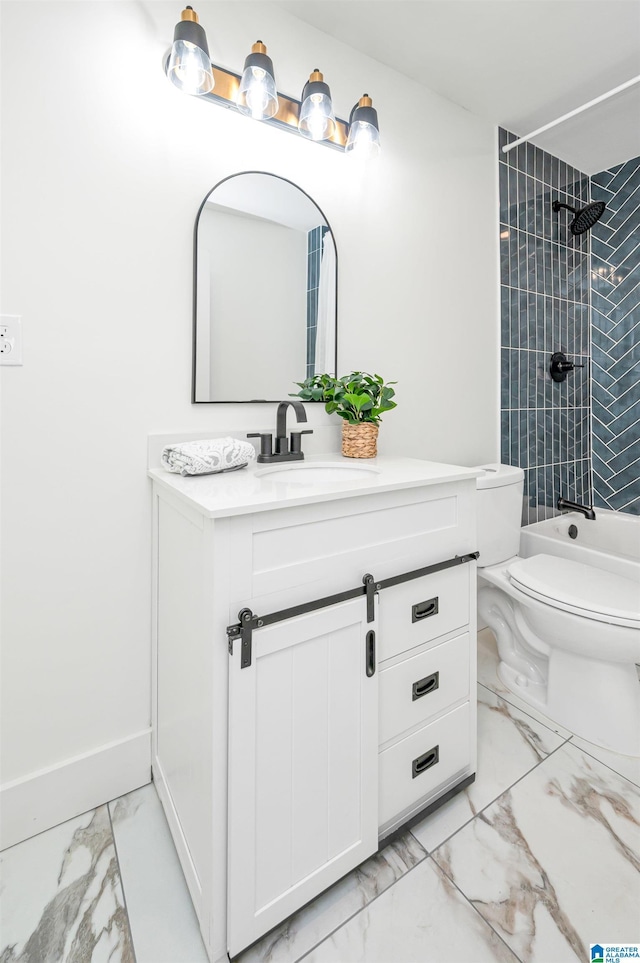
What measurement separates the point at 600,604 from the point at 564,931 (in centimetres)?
82

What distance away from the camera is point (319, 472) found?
4.69 feet

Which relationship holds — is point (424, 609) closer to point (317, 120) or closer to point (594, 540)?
point (317, 120)

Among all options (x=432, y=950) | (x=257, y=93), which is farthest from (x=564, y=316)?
(x=432, y=950)

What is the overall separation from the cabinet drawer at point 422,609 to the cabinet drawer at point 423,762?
0.80 feet

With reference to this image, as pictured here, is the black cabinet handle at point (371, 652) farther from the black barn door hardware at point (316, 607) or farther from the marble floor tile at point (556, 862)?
the marble floor tile at point (556, 862)

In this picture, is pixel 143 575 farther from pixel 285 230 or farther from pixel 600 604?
pixel 600 604

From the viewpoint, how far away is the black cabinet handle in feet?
3.43

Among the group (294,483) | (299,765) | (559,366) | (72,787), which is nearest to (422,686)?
(299,765)

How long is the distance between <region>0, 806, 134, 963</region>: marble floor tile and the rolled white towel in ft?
3.16

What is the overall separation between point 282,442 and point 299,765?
86 cm

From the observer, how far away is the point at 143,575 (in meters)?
1.33

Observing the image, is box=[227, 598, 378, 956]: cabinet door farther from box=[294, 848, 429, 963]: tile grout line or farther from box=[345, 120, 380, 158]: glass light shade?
box=[345, 120, 380, 158]: glass light shade

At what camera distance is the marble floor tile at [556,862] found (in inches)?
37.9

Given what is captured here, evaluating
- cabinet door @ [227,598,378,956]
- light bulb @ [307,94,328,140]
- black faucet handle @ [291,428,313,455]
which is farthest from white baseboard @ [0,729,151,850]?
light bulb @ [307,94,328,140]
